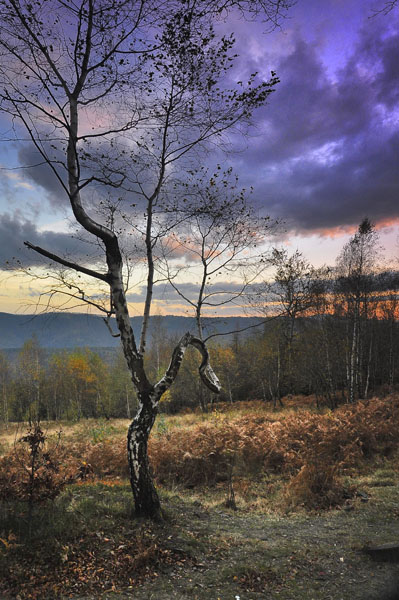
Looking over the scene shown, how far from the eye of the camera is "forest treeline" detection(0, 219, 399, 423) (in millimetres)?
21969

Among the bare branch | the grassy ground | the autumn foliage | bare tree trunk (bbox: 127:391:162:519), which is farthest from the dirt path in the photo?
the bare branch

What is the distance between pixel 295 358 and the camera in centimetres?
2655

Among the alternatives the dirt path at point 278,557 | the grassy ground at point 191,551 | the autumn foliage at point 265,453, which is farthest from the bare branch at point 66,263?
the autumn foliage at point 265,453

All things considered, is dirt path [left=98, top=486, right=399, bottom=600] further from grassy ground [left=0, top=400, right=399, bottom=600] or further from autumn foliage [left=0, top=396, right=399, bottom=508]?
autumn foliage [left=0, top=396, right=399, bottom=508]

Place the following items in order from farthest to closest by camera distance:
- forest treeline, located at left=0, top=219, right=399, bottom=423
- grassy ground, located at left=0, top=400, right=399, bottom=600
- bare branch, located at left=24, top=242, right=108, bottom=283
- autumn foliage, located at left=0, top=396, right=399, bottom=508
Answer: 1. forest treeline, located at left=0, top=219, right=399, bottom=423
2. autumn foliage, located at left=0, top=396, right=399, bottom=508
3. bare branch, located at left=24, top=242, right=108, bottom=283
4. grassy ground, located at left=0, top=400, right=399, bottom=600

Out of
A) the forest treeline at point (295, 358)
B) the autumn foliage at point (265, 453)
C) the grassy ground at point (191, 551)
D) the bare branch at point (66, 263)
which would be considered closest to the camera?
the grassy ground at point (191, 551)

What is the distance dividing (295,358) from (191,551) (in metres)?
22.4

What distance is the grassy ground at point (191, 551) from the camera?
4537mm

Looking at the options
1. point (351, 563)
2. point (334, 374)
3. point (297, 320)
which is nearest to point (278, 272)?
point (297, 320)

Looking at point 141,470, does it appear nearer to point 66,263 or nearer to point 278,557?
point 278,557

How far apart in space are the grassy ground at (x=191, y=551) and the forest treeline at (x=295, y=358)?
13.3ft

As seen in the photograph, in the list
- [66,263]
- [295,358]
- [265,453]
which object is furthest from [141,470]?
[295,358]

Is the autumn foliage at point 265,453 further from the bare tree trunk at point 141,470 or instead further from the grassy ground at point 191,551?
the bare tree trunk at point 141,470

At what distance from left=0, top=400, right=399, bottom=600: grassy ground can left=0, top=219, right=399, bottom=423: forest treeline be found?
4.06 metres
